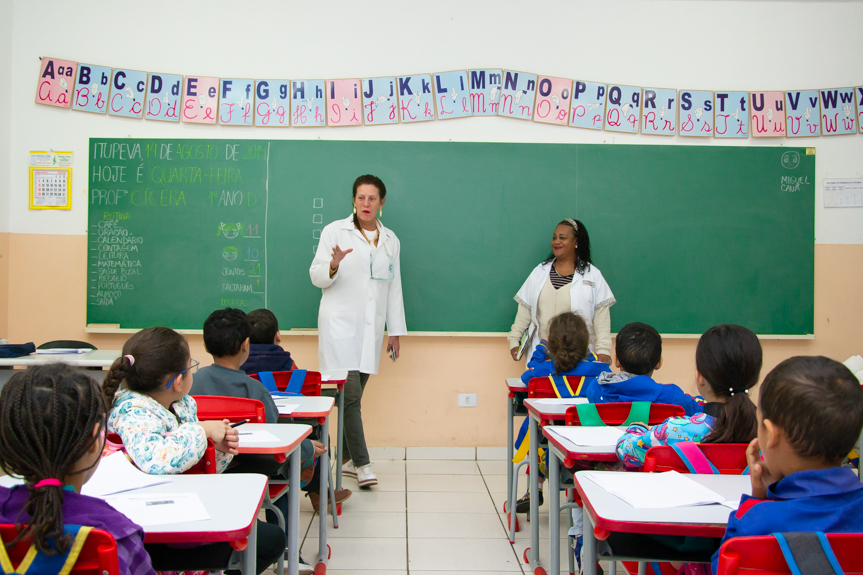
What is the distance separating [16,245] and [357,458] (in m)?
2.67

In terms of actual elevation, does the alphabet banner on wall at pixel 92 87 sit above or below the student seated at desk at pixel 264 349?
above

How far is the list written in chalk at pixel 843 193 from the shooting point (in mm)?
3975

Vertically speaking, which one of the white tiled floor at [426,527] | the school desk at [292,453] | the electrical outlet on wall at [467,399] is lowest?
the white tiled floor at [426,527]

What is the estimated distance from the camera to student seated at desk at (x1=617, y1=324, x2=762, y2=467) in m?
1.52

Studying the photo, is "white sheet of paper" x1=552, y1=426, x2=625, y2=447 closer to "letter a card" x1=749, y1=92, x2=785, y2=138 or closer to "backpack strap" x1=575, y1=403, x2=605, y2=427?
"backpack strap" x1=575, y1=403, x2=605, y2=427

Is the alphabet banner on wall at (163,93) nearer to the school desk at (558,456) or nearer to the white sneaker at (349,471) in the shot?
the white sneaker at (349,471)

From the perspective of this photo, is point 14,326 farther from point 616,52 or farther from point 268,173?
point 616,52

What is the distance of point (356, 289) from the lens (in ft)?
11.6

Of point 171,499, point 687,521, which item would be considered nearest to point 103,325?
point 171,499

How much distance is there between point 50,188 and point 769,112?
4833 millimetres

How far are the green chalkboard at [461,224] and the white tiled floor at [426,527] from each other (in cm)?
99

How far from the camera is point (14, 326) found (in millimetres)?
3857

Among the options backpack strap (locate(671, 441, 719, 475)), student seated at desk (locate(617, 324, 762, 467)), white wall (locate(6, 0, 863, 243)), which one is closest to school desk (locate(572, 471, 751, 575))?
backpack strap (locate(671, 441, 719, 475))

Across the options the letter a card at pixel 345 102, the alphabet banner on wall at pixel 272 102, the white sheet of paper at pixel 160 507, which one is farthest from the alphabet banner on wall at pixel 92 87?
the white sheet of paper at pixel 160 507
